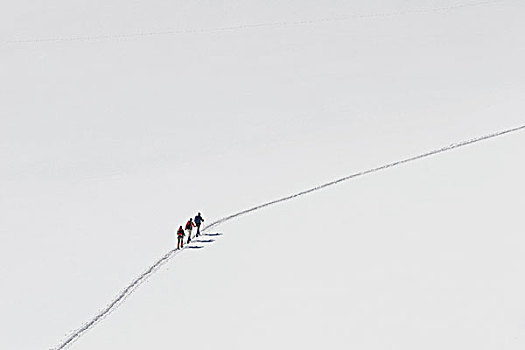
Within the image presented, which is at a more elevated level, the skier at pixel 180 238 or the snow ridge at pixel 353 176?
the snow ridge at pixel 353 176

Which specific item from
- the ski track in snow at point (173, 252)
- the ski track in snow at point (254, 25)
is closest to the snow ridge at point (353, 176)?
the ski track in snow at point (173, 252)

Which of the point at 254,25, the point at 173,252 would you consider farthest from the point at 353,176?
the point at 254,25

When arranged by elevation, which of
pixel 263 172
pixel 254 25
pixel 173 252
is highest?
pixel 254 25

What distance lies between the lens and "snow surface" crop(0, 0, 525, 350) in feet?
45.8

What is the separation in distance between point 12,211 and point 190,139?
381 inches

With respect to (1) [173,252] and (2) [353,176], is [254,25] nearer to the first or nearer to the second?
(2) [353,176]

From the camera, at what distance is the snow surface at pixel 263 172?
45.8 feet

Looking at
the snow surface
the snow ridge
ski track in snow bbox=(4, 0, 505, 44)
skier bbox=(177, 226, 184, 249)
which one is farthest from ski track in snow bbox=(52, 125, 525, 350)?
ski track in snow bbox=(4, 0, 505, 44)

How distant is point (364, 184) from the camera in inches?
922

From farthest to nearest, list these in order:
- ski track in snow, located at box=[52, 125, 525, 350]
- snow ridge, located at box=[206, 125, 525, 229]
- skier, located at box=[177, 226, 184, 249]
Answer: snow ridge, located at box=[206, 125, 525, 229], skier, located at box=[177, 226, 184, 249], ski track in snow, located at box=[52, 125, 525, 350]

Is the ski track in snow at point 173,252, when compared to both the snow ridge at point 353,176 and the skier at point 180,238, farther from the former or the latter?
the skier at point 180,238

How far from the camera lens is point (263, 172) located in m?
30.0

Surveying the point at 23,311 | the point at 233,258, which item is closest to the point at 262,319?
the point at 233,258

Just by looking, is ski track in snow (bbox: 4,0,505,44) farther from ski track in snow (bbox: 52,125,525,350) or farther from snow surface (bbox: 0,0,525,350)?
ski track in snow (bbox: 52,125,525,350)
